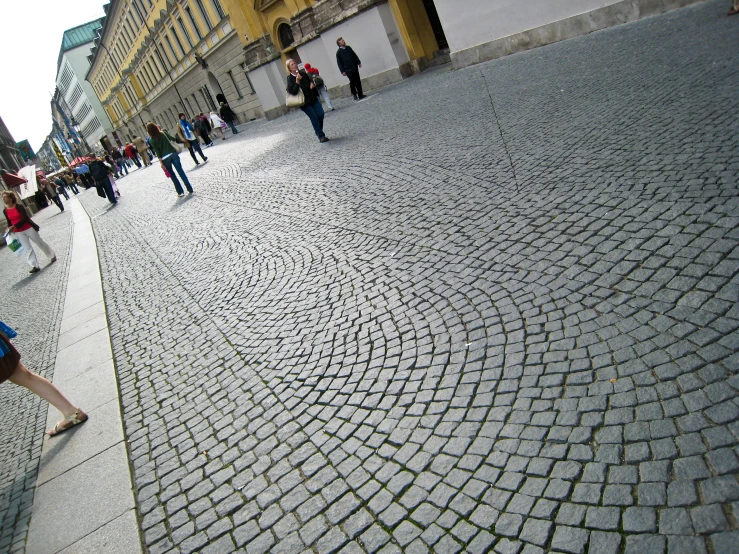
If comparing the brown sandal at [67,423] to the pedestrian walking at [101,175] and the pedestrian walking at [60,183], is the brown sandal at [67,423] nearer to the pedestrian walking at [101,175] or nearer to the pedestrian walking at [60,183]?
the pedestrian walking at [101,175]

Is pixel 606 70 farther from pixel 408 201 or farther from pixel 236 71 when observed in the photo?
pixel 236 71

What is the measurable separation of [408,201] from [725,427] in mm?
4665

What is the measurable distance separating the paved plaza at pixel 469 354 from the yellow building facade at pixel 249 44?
1304 centimetres

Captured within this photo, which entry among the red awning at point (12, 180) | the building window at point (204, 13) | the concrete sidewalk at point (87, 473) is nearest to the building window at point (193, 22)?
the building window at point (204, 13)

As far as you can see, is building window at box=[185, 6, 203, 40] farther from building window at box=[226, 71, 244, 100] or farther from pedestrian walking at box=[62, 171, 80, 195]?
pedestrian walking at box=[62, 171, 80, 195]

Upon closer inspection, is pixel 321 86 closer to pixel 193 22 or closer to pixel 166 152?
pixel 166 152

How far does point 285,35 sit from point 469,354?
26.9 meters

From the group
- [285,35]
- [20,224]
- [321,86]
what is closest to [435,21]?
[321,86]

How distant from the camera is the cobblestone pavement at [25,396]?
140 inches

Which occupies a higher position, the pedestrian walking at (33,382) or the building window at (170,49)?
the building window at (170,49)

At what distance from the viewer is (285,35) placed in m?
26.5

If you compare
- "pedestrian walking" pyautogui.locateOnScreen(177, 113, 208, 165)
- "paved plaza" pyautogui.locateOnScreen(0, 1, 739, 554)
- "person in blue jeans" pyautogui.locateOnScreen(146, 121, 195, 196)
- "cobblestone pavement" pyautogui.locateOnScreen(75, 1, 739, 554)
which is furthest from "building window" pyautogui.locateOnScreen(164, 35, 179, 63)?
"cobblestone pavement" pyautogui.locateOnScreen(75, 1, 739, 554)

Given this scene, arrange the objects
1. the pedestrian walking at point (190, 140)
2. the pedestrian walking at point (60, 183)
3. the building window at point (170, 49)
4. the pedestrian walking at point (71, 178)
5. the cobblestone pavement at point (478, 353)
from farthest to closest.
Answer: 1. the building window at point (170, 49)
2. the pedestrian walking at point (60, 183)
3. the pedestrian walking at point (71, 178)
4. the pedestrian walking at point (190, 140)
5. the cobblestone pavement at point (478, 353)

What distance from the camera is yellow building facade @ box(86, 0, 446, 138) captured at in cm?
1930
